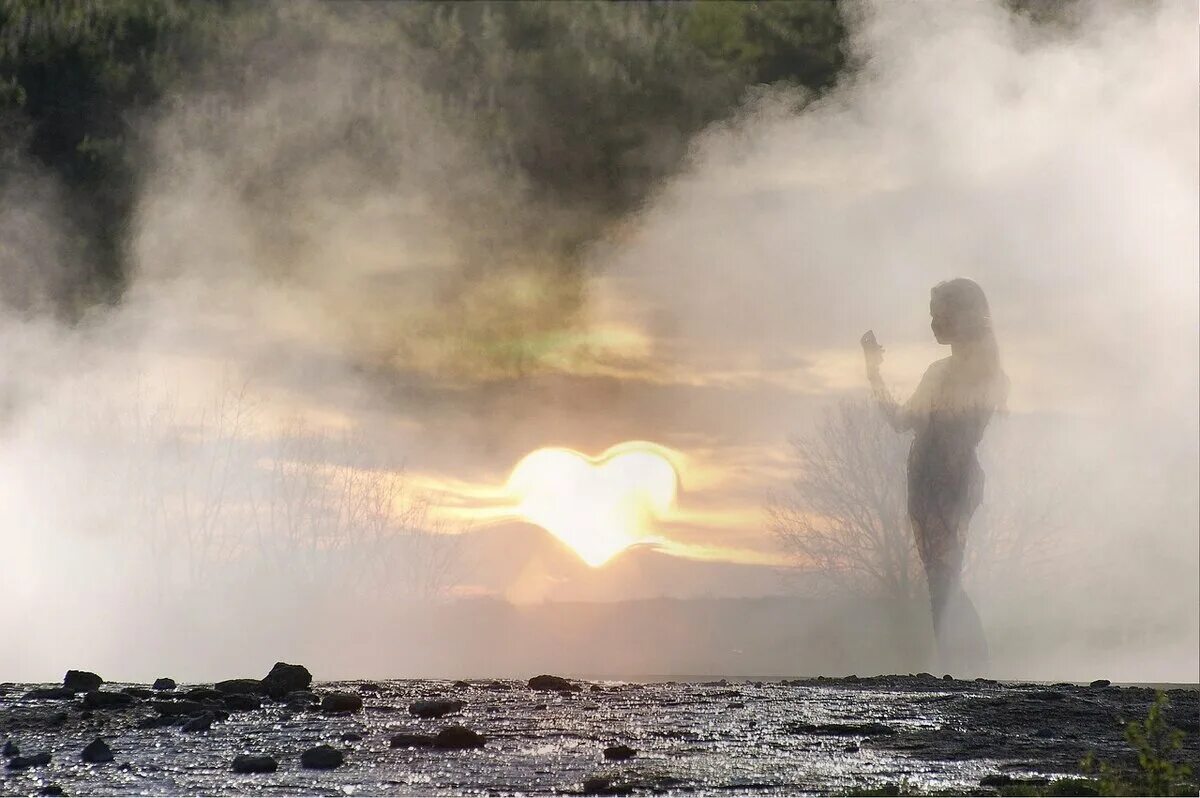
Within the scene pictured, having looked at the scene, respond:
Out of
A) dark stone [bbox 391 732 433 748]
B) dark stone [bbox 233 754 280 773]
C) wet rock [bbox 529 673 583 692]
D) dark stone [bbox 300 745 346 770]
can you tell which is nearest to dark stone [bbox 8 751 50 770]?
dark stone [bbox 233 754 280 773]

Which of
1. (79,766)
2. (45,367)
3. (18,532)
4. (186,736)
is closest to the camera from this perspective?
(79,766)

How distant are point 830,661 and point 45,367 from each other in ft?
74.9

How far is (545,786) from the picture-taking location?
39.2ft

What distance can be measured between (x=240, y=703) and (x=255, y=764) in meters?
5.77

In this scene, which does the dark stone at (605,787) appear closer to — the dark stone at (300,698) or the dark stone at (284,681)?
the dark stone at (300,698)

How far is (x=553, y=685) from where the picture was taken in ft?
74.8

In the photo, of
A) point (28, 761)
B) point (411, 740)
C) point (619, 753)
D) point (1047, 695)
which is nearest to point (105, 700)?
point (28, 761)

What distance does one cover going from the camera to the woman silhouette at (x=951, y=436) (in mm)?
24391

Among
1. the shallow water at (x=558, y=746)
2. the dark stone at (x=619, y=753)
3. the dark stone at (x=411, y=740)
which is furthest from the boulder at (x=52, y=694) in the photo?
the dark stone at (x=619, y=753)

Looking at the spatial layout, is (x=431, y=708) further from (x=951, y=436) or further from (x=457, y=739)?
(x=951, y=436)

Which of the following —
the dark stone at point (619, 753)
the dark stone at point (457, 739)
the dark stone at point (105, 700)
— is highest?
the dark stone at point (105, 700)

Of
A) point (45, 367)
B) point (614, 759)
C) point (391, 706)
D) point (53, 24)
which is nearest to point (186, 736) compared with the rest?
point (391, 706)

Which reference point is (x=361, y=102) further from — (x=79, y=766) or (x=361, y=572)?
(x=79, y=766)

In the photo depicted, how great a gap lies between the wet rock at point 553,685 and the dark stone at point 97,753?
31.0ft
